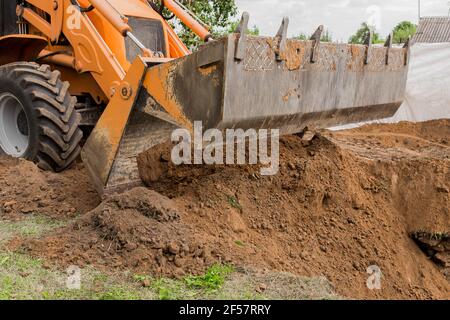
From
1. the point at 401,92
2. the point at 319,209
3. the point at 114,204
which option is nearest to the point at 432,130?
A: the point at 401,92

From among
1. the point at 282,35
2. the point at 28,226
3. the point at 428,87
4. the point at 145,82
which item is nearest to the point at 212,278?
the point at 145,82

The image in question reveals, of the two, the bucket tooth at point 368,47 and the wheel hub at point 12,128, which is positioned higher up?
the bucket tooth at point 368,47

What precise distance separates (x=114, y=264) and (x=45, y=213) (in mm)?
1507

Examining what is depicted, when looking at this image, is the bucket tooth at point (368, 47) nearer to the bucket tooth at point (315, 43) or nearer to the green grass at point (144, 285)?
the bucket tooth at point (315, 43)

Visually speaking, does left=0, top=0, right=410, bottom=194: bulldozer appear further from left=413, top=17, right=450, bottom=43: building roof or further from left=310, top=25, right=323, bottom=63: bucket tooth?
left=413, top=17, right=450, bottom=43: building roof

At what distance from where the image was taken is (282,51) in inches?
198

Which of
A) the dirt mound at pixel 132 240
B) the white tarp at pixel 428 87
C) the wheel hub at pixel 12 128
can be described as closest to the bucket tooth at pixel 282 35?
the dirt mound at pixel 132 240

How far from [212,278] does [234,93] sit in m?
1.44

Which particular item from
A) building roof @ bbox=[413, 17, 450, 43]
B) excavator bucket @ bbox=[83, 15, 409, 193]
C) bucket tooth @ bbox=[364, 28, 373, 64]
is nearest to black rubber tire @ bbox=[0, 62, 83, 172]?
excavator bucket @ bbox=[83, 15, 409, 193]

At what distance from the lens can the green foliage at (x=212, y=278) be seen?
411 cm

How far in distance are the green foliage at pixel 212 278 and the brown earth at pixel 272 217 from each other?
9cm

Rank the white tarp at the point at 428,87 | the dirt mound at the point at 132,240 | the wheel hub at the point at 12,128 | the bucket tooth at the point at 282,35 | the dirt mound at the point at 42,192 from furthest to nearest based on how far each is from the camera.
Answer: the white tarp at the point at 428,87
the wheel hub at the point at 12,128
the dirt mound at the point at 42,192
the bucket tooth at the point at 282,35
the dirt mound at the point at 132,240

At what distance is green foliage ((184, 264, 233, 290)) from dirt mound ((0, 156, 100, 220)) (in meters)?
1.79
